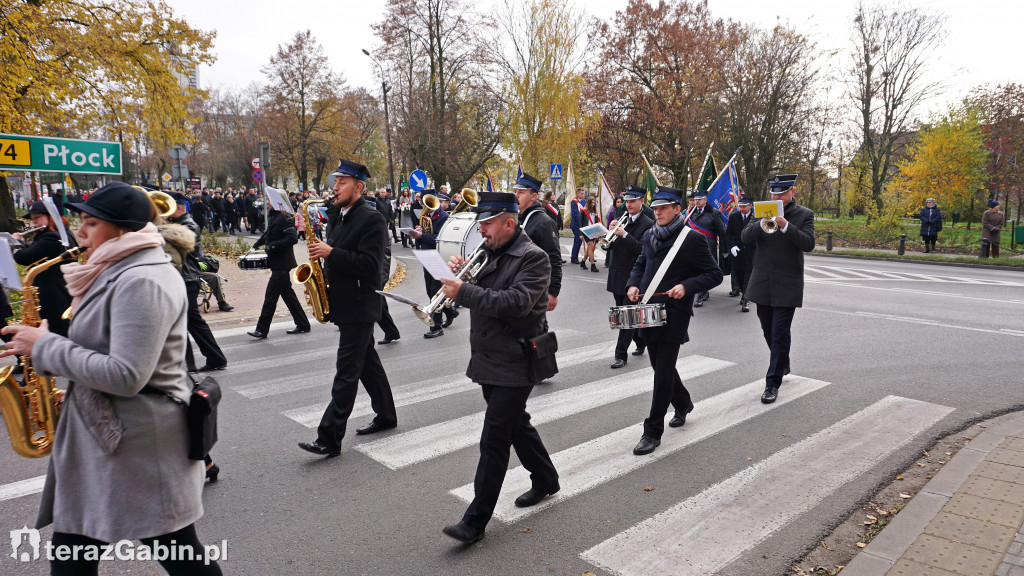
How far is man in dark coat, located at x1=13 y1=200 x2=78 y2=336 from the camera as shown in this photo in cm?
621

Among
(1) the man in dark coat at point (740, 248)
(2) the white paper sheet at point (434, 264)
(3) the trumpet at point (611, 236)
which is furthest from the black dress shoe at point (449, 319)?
(2) the white paper sheet at point (434, 264)

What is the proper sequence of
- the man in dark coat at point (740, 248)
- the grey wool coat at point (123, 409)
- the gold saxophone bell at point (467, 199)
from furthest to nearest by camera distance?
the man in dark coat at point (740, 248)
the gold saxophone bell at point (467, 199)
the grey wool coat at point (123, 409)

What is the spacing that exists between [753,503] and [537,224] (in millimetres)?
3253

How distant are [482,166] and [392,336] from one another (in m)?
26.2

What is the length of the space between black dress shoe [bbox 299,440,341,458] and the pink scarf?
2.60 m

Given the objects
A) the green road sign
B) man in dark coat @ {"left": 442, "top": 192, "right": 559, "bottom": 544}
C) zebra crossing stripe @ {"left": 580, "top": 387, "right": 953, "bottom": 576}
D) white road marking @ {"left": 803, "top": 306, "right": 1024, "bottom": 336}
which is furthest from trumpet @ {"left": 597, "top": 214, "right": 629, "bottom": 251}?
the green road sign

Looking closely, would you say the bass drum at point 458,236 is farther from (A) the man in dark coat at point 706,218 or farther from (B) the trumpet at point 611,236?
(A) the man in dark coat at point 706,218

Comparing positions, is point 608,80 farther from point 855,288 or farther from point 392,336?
point 392,336

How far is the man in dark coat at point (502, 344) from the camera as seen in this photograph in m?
3.45

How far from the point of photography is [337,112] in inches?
1864

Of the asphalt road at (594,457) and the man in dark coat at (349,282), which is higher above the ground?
the man in dark coat at (349,282)

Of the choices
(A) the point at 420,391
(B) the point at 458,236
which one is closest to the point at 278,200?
(B) the point at 458,236

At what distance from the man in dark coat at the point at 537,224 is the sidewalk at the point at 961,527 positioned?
128 inches

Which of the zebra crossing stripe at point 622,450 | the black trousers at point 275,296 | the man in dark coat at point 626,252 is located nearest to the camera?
the zebra crossing stripe at point 622,450
